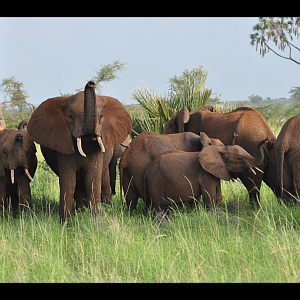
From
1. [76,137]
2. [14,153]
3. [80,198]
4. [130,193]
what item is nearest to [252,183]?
[130,193]

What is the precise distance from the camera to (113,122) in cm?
717

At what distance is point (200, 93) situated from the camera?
11.8 meters

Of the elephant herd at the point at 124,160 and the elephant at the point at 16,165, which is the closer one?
the elephant herd at the point at 124,160

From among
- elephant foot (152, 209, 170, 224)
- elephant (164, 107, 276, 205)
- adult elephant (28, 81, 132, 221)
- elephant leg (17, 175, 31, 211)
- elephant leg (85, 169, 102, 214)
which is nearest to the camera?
adult elephant (28, 81, 132, 221)

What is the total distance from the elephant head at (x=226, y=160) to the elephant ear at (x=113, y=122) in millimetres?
1230

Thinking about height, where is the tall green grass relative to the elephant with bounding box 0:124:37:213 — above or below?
below

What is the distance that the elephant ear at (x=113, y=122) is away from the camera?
7.09m

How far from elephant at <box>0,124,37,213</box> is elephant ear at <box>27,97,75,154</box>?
12.1 inches

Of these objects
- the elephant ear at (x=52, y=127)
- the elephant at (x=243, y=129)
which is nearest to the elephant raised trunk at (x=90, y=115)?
the elephant ear at (x=52, y=127)

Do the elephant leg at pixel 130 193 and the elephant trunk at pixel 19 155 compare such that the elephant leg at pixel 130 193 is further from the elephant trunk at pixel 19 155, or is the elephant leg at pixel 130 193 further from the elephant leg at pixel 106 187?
the elephant trunk at pixel 19 155

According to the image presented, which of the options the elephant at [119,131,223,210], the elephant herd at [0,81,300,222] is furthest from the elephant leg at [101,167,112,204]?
the elephant at [119,131,223,210]

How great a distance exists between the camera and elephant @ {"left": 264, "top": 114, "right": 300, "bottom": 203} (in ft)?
23.8

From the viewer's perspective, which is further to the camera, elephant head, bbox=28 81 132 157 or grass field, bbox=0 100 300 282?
elephant head, bbox=28 81 132 157

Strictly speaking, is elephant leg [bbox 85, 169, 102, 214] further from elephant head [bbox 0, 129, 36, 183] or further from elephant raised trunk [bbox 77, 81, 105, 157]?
elephant head [bbox 0, 129, 36, 183]
